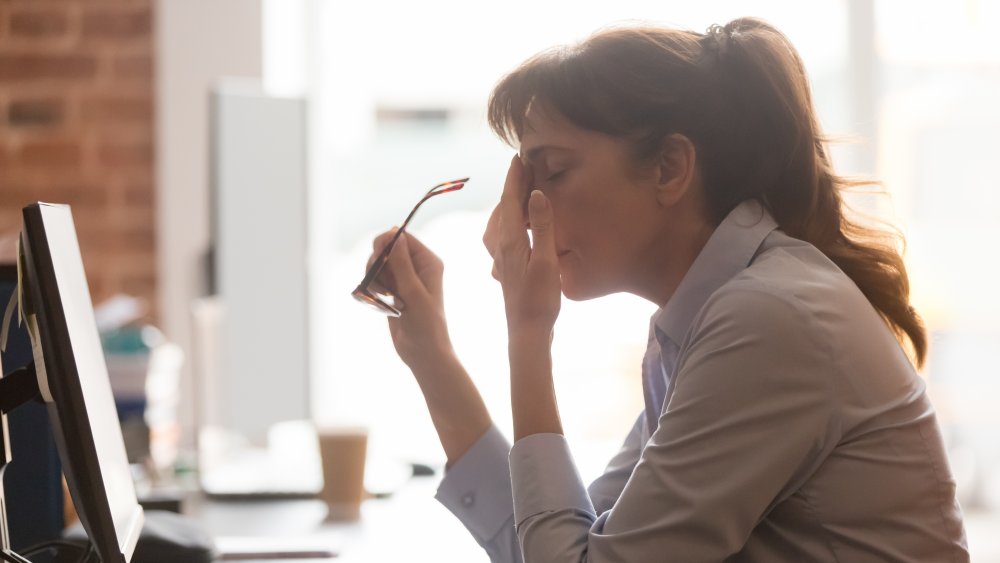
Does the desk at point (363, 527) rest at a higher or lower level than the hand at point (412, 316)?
lower

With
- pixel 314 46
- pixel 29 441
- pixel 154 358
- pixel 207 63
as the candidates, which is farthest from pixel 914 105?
pixel 29 441

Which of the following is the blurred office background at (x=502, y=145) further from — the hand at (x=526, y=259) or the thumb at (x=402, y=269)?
the hand at (x=526, y=259)

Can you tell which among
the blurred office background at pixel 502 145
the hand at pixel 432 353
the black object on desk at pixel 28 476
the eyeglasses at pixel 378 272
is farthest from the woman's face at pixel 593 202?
the blurred office background at pixel 502 145

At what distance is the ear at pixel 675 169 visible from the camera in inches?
44.4

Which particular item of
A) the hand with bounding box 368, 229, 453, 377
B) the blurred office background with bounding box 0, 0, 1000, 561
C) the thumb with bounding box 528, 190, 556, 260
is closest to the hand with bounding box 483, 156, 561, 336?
the thumb with bounding box 528, 190, 556, 260

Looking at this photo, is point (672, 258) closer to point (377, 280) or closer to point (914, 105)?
point (377, 280)

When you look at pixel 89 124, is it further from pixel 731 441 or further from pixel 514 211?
pixel 731 441

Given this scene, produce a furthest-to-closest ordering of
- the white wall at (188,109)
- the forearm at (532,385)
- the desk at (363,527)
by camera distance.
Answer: the white wall at (188,109), the desk at (363,527), the forearm at (532,385)

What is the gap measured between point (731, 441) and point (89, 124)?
265 cm

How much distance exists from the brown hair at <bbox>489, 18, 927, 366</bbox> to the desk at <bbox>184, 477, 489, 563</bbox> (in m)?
0.61

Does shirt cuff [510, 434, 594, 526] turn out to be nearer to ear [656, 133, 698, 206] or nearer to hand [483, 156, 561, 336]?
hand [483, 156, 561, 336]

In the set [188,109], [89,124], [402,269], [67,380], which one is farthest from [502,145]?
[67,380]

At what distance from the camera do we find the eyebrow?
1.15m

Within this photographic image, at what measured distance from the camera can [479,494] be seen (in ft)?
4.25
